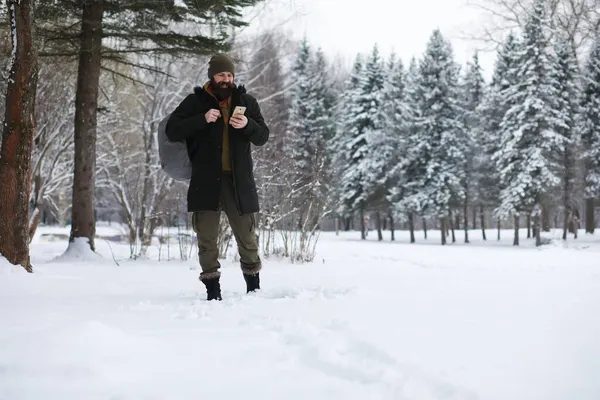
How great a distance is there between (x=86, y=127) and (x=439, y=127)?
2527cm

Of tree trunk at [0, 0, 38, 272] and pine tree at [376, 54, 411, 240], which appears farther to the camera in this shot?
pine tree at [376, 54, 411, 240]

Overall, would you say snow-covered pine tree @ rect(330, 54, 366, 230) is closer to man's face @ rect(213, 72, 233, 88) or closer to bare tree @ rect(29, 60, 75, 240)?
bare tree @ rect(29, 60, 75, 240)

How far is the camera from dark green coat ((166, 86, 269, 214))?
3.62 metres

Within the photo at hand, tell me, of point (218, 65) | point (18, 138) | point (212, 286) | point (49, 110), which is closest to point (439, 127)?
point (49, 110)

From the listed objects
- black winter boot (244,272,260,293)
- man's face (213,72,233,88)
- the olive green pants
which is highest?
man's face (213,72,233,88)

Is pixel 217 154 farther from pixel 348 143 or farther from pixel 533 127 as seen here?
pixel 348 143

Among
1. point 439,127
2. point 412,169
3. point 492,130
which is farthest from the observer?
point 492,130

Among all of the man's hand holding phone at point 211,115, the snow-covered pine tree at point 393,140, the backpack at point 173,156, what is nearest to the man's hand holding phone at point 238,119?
the man's hand holding phone at point 211,115

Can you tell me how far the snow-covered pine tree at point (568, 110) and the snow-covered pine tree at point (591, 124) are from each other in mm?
459

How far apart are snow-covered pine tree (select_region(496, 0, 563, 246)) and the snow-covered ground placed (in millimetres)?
24251

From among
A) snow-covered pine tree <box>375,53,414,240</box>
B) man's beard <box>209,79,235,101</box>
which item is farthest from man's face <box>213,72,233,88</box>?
snow-covered pine tree <box>375,53,414,240</box>

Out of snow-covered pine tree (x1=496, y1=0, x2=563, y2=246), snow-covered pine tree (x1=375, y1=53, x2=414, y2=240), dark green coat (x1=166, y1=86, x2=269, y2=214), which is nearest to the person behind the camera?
dark green coat (x1=166, y1=86, x2=269, y2=214)

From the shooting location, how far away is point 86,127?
27.3 feet

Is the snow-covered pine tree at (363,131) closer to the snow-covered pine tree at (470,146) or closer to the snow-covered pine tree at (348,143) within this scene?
the snow-covered pine tree at (348,143)
